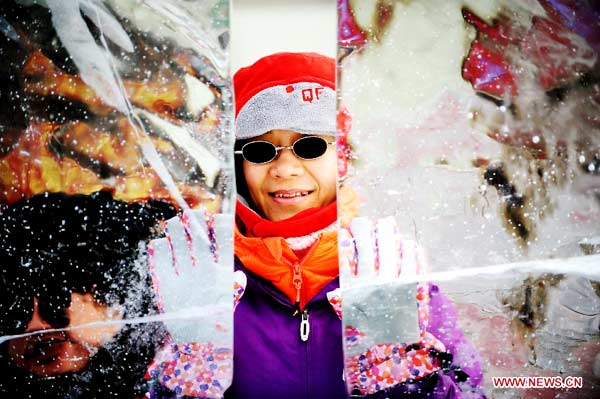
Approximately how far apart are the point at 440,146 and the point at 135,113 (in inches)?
39.2

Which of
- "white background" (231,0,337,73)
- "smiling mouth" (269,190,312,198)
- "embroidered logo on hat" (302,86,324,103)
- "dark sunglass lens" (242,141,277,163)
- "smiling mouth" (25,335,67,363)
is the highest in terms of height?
"white background" (231,0,337,73)

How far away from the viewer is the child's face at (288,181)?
78.5 inches

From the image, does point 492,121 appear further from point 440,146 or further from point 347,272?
point 347,272

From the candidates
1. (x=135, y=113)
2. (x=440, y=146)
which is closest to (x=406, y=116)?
(x=440, y=146)

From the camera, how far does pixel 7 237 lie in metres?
1.75

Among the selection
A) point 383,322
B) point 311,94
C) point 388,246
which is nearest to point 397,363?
point 383,322

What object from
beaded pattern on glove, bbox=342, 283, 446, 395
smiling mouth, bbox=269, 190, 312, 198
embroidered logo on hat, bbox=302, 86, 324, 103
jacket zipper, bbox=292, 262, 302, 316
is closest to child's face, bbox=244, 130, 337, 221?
smiling mouth, bbox=269, 190, 312, 198

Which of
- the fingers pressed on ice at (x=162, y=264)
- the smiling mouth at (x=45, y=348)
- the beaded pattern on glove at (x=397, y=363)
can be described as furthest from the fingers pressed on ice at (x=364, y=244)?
the smiling mouth at (x=45, y=348)

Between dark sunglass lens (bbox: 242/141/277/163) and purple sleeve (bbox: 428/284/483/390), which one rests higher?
dark sunglass lens (bbox: 242/141/277/163)

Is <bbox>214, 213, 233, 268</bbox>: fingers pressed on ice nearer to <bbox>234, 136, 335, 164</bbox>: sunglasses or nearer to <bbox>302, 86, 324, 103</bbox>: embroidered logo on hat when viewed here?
<bbox>234, 136, 335, 164</bbox>: sunglasses

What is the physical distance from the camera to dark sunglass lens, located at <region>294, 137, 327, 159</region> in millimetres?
1976

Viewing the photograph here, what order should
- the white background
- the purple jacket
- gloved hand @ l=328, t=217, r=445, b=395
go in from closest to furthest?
gloved hand @ l=328, t=217, r=445, b=395, the purple jacket, the white background

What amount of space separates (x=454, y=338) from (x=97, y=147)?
130cm

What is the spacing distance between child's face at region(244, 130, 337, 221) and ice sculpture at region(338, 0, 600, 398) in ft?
1.01
